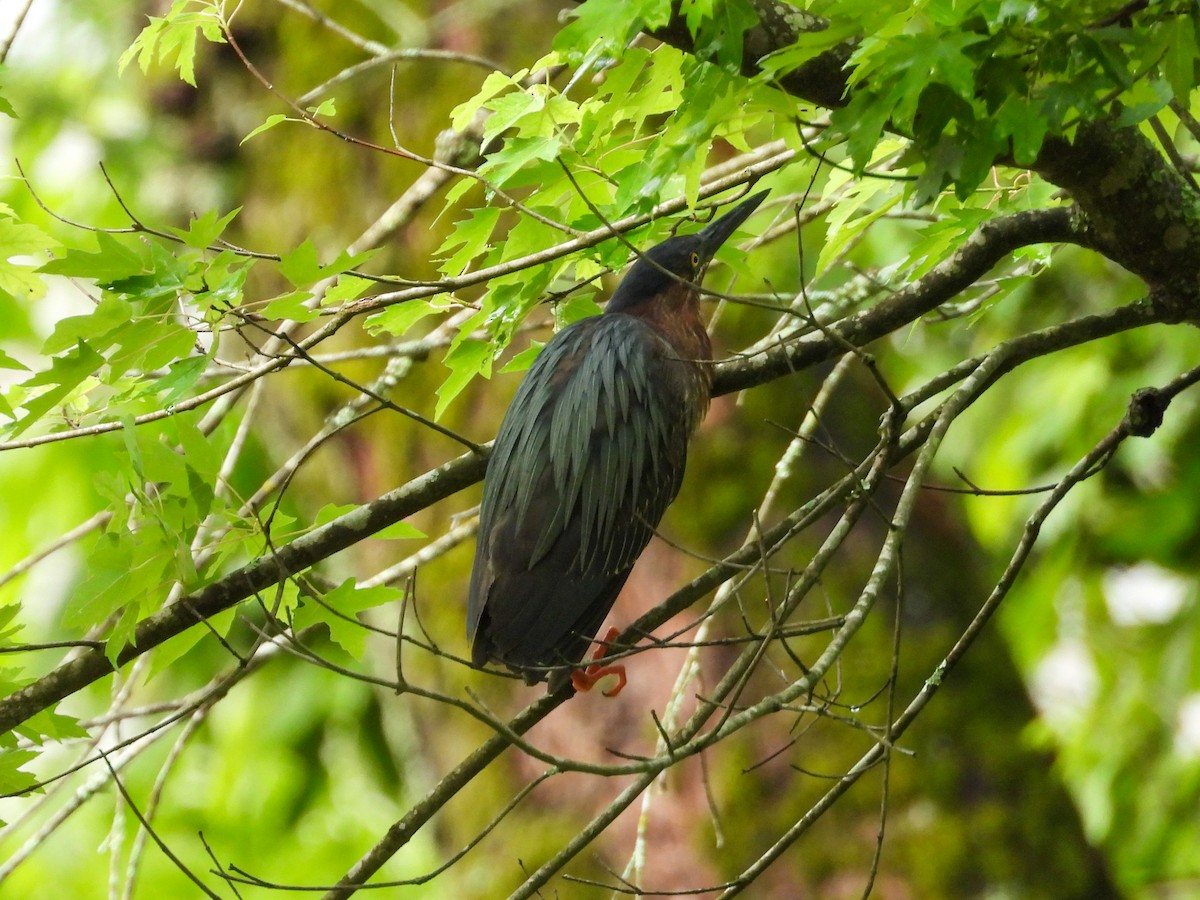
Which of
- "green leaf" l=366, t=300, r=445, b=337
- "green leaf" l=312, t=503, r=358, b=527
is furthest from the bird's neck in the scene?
"green leaf" l=312, t=503, r=358, b=527

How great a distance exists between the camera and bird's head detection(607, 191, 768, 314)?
301cm

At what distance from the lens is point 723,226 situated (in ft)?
10.1

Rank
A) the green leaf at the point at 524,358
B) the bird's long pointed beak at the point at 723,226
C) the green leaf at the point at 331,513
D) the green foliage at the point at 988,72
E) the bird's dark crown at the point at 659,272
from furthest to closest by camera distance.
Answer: the bird's dark crown at the point at 659,272 < the bird's long pointed beak at the point at 723,226 < the green leaf at the point at 524,358 < the green leaf at the point at 331,513 < the green foliage at the point at 988,72

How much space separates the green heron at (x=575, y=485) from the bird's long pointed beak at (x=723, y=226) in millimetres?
12

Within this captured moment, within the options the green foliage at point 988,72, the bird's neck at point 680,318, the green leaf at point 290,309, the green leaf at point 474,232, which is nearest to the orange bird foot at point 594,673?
the bird's neck at point 680,318

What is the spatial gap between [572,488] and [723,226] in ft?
2.65

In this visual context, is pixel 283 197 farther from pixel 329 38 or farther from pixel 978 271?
pixel 978 271

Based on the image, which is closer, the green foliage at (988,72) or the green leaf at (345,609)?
the green foliage at (988,72)

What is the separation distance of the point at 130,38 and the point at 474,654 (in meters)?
3.99

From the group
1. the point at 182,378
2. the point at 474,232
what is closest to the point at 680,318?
the point at 474,232

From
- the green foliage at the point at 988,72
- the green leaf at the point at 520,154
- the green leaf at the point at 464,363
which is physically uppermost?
the green leaf at the point at 520,154

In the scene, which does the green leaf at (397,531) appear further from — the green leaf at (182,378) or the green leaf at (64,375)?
the green leaf at (64,375)

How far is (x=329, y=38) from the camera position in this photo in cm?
493

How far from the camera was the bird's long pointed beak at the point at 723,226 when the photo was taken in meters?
2.98
